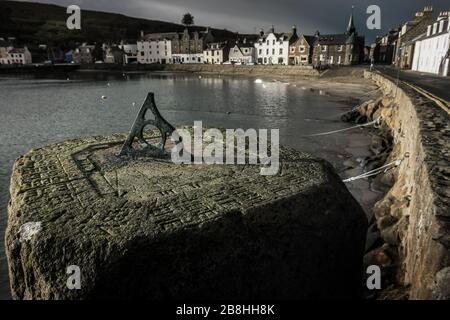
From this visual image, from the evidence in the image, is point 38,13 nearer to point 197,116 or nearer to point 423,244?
point 197,116

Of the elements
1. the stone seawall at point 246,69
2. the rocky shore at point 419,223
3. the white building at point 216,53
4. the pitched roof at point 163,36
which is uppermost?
the pitched roof at point 163,36

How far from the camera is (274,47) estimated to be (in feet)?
275

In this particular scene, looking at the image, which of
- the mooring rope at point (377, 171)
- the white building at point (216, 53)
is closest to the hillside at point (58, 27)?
the white building at point (216, 53)

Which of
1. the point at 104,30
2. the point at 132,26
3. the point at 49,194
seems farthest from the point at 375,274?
the point at 132,26

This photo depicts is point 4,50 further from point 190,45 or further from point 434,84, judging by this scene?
point 434,84

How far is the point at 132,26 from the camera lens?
184125 millimetres

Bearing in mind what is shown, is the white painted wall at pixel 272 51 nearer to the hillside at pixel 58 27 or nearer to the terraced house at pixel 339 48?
the terraced house at pixel 339 48

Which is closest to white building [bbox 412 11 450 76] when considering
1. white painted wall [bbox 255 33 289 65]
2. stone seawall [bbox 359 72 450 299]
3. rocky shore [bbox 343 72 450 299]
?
rocky shore [bbox 343 72 450 299]

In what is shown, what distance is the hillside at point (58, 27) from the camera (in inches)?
5605

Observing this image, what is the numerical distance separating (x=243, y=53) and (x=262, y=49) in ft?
20.0

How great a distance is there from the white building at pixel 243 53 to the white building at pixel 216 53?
177 centimetres

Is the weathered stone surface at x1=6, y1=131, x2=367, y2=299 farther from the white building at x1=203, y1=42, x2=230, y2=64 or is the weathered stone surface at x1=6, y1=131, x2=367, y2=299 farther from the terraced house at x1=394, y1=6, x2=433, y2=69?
the white building at x1=203, y1=42, x2=230, y2=64

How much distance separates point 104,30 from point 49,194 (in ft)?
609

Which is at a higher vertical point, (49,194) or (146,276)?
(49,194)
